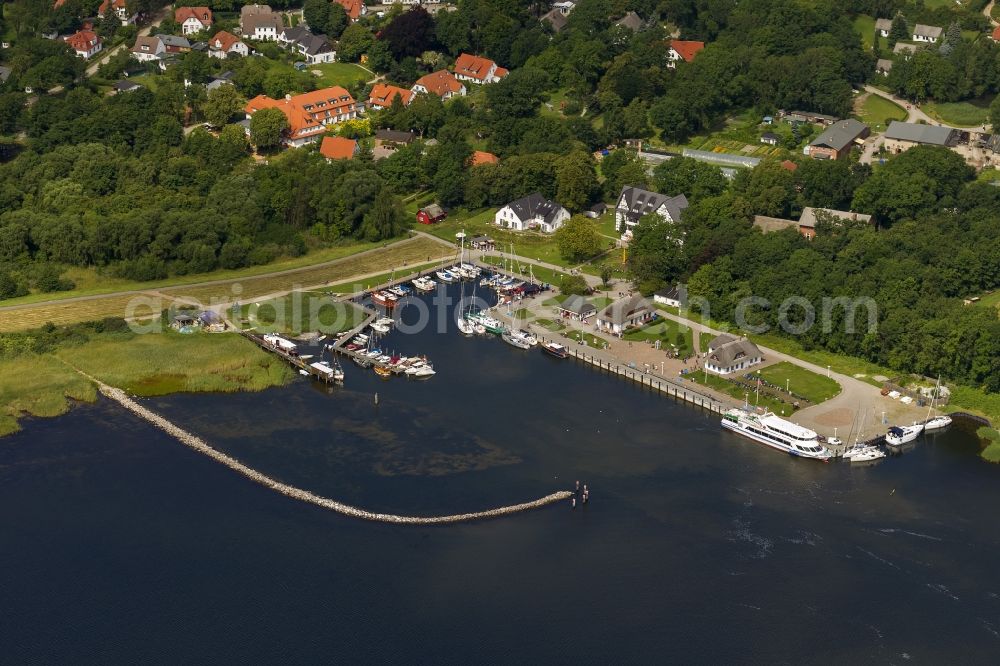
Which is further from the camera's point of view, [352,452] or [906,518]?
[352,452]

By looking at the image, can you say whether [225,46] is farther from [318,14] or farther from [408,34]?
[408,34]

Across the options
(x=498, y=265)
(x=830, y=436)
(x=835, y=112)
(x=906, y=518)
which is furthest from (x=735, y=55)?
(x=906, y=518)

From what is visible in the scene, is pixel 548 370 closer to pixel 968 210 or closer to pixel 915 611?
pixel 915 611

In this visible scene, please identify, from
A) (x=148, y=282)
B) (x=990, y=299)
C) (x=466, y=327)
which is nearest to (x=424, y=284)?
(x=466, y=327)

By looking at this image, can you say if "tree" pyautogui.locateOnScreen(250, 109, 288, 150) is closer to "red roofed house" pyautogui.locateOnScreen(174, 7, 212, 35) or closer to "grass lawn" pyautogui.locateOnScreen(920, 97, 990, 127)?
"red roofed house" pyautogui.locateOnScreen(174, 7, 212, 35)

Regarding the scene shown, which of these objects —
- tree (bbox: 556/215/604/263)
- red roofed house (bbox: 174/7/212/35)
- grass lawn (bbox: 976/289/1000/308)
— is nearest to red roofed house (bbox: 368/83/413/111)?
red roofed house (bbox: 174/7/212/35)

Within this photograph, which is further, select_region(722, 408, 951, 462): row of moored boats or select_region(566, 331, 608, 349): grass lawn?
select_region(566, 331, 608, 349): grass lawn
